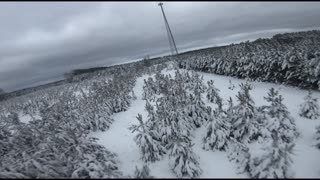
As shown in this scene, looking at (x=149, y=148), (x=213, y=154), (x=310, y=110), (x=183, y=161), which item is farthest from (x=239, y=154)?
(x=310, y=110)

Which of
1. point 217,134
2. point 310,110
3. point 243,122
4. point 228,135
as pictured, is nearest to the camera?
point 217,134

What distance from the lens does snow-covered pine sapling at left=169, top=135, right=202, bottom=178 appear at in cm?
841

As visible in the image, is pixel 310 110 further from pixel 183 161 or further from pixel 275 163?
pixel 183 161

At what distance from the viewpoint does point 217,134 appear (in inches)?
387

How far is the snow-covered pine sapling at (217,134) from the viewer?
9.76 meters

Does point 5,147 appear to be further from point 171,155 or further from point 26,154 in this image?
point 171,155

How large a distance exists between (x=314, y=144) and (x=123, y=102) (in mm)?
13341

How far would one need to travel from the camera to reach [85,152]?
30.2 feet

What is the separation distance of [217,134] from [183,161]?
2.07m

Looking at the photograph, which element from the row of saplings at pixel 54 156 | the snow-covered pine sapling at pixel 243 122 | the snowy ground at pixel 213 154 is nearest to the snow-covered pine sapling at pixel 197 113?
the snowy ground at pixel 213 154

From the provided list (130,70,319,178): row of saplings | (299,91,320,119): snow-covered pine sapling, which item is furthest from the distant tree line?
(130,70,319,178): row of saplings

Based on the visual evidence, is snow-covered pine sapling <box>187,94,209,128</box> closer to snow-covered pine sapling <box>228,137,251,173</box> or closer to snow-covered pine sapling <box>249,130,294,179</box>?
snow-covered pine sapling <box>228,137,251,173</box>

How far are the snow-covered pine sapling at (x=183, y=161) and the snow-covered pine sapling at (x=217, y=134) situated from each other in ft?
4.11

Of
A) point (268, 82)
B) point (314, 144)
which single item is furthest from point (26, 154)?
point (268, 82)
